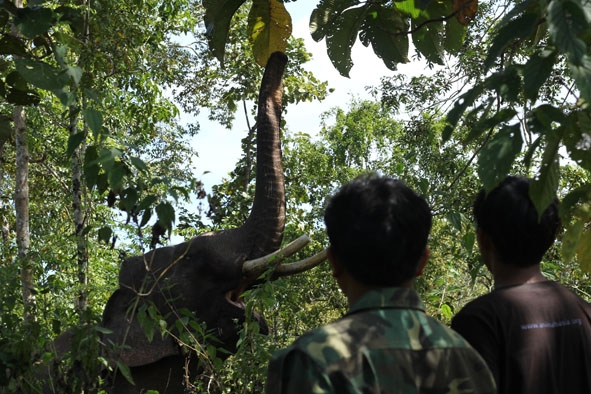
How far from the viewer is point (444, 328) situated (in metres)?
1.44

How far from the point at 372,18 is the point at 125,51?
24.5ft

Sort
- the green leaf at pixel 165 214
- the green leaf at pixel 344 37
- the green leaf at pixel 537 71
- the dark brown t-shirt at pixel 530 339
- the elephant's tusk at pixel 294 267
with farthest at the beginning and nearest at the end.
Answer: the elephant's tusk at pixel 294 267
the green leaf at pixel 344 37
the green leaf at pixel 165 214
the dark brown t-shirt at pixel 530 339
the green leaf at pixel 537 71

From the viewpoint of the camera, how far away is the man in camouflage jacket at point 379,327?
1.33 metres

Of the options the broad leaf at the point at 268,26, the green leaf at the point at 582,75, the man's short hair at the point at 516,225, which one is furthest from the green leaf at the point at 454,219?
the green leaf at the point at 582,75

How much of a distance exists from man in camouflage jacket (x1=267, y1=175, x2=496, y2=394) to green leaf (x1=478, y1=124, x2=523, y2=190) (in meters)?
0.14

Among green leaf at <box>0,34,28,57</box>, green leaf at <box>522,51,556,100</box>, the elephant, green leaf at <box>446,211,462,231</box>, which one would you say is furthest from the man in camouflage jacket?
the elephant

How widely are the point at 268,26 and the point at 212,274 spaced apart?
6.29ft

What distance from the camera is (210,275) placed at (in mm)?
4895

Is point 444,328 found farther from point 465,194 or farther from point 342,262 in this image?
point 465,194

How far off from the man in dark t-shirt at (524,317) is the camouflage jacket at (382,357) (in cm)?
34

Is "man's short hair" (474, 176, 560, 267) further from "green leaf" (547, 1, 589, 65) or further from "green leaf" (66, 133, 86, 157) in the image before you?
"green leaf" (66, 133, 86, 157)

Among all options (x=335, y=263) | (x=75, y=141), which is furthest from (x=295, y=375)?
(x=75, y=141)

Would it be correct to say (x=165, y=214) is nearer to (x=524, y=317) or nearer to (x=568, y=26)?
(x=524, y=317)

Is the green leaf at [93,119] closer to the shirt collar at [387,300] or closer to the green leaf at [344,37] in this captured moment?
the green leaf at [344,37]
